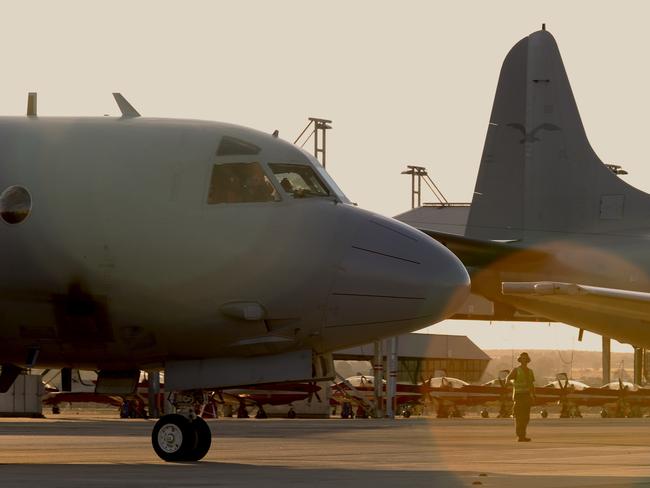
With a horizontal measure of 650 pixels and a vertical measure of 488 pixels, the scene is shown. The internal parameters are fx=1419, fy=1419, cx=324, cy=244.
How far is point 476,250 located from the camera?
137 feet

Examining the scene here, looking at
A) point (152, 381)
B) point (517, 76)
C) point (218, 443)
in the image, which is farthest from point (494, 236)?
point (218, 443)

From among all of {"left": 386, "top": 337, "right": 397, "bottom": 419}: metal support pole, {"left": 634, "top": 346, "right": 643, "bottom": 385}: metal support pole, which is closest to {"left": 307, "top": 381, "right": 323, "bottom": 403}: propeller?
{"left": 386, "top": 337, "right": 397, "bottom": 419}: metal support pole

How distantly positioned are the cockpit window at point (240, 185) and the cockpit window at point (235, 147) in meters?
0.17

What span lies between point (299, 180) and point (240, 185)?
889mm

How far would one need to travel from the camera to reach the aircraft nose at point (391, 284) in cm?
1916

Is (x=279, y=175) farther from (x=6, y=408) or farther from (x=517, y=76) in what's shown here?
(x=6, y=408)

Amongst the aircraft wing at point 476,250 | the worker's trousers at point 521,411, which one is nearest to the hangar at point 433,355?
the aircraft wing at point 476,250

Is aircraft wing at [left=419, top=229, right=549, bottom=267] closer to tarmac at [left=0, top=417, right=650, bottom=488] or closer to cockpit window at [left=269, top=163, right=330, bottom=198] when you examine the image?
tarmac at [left=0, top=417, right=650, bottom=488]

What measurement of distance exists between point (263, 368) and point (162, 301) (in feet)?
5.54

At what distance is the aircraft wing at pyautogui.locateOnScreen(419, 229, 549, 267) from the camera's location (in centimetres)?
4166

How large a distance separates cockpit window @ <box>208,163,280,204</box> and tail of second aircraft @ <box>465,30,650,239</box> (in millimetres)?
25830

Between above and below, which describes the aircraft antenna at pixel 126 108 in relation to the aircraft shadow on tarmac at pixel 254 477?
above

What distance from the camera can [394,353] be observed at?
2440 inches

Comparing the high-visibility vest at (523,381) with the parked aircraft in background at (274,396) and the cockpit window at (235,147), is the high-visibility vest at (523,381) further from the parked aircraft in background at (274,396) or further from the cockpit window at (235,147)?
the parked aircraft in background at (274,396)
